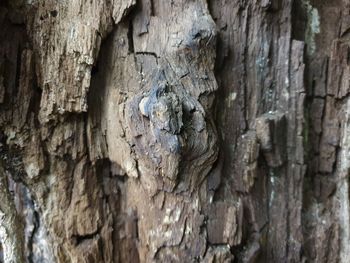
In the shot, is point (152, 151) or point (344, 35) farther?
point (344, 35)

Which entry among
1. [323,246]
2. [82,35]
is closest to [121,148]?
[82,35]

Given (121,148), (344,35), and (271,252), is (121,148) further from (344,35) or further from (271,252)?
(344,35)

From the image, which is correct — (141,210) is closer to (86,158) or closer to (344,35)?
(86,158)

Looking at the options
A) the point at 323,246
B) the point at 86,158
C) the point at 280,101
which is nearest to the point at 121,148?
the point at 86,158

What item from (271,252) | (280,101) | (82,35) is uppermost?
(82,35)

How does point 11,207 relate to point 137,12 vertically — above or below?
below

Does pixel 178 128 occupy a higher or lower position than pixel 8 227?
higher
